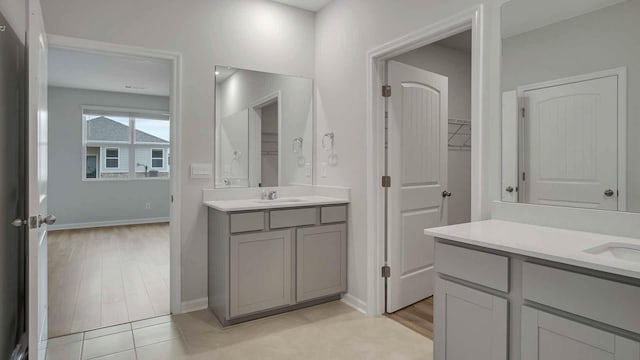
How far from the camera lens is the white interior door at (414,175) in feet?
9.67

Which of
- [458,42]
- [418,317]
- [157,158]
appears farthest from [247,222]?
[157,158]

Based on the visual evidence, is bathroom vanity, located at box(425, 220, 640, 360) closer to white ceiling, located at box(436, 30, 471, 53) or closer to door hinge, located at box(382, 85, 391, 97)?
door hinge, located at box(382, 85, 391, 97)

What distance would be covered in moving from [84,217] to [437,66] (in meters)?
6.83

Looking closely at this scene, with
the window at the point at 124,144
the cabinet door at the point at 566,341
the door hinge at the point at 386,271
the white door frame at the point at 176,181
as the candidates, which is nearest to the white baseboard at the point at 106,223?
the window at the point at 124,144

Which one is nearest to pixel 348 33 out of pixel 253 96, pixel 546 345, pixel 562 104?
pixel 253 96

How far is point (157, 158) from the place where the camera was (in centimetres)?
785

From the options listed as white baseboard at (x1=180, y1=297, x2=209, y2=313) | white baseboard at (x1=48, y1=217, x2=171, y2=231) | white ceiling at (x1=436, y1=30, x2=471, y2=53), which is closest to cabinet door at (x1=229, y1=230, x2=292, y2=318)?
white baseboard at (x1=180, y1=297, x2=209, y2=313)

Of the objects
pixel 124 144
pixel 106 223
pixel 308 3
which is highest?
pixel 308 3

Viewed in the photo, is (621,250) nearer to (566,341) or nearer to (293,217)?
(566,341)

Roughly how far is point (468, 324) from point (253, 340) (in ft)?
4.82

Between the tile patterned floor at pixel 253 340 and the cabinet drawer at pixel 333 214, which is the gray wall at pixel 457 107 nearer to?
the cabinet drawer at pixel 333 214

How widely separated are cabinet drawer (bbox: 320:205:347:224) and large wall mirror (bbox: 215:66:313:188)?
A: 1.80 ft

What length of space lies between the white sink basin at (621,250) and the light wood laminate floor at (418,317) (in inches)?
54.6

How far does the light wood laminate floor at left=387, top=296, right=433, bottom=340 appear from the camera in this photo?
2654mm
